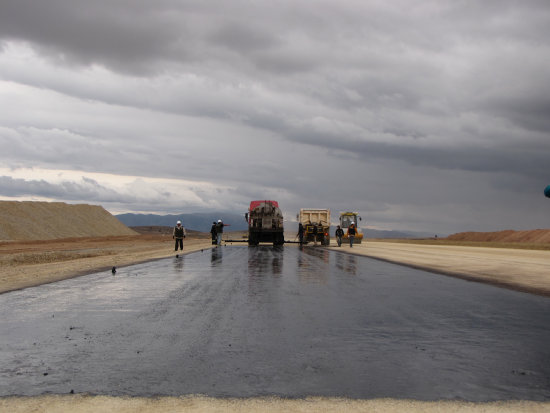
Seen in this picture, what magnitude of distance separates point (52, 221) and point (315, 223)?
1780 inches

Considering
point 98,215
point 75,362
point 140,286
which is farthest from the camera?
point 98,215

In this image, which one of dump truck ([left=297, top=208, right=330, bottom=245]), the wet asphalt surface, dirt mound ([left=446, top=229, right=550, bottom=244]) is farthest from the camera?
dirt mound ([left=446, top=229, right=550, bottom=244])

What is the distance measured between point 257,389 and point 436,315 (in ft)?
17.5

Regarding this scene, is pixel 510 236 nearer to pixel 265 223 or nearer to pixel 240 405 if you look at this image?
pixel 265 223

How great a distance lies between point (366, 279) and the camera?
52.5 feet

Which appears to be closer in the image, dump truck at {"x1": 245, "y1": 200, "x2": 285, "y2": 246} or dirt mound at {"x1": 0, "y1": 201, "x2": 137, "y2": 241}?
dump truck at {"x1": 245, "y1": 200, "x2": 285, "y2": 246}

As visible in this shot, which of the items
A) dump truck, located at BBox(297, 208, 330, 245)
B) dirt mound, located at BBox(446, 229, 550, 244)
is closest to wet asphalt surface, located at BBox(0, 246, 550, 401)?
dump truck, located at BBox(297, 208, 330, 245)

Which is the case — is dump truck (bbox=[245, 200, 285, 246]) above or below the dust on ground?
above

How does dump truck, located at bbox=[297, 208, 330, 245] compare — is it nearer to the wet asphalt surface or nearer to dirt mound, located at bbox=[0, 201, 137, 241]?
dirt mound, located at bbox=[0, 201, 137, 241]

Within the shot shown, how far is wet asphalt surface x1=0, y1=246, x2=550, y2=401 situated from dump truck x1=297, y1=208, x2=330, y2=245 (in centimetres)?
3630

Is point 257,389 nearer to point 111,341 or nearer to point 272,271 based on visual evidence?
point 111,341

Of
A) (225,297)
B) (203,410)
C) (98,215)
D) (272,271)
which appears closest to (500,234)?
(98,215)

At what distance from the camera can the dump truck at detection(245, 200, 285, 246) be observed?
4347 centimetres

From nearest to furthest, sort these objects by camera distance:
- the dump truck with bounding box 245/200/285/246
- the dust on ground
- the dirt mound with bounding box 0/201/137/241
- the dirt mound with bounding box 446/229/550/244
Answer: the dust on ground
the dump truck with bounding box 245/200/285/246
the dirt mound with bounding box 0/201/137/241
the dirt mound with bounding box 446/229/550/244
